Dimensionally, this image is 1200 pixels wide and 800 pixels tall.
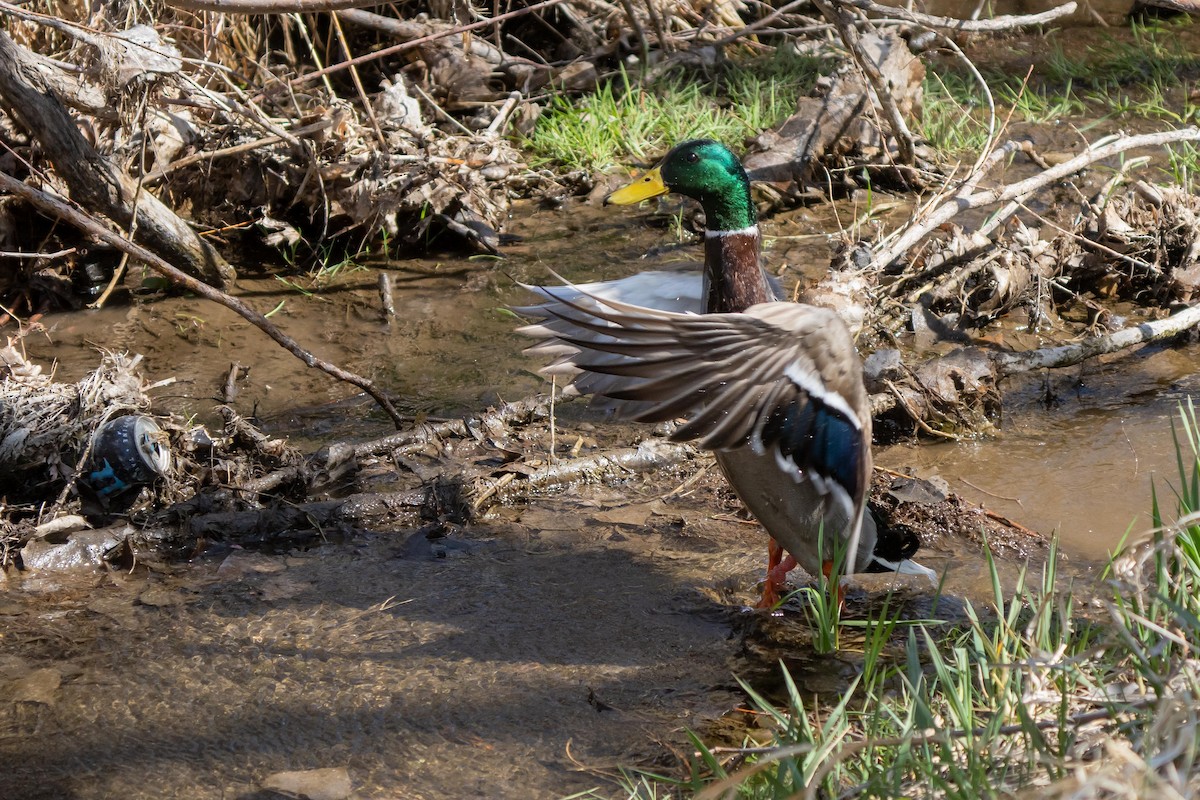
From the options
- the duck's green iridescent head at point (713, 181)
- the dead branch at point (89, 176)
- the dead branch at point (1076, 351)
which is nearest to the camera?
the duck's green iridescent head at point (713, 181)

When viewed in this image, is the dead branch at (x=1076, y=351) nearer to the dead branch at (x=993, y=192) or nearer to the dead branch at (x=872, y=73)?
the dead branch at (x=993, y=192)

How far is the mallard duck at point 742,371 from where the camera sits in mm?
2621

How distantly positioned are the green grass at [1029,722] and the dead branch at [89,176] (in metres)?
3.45

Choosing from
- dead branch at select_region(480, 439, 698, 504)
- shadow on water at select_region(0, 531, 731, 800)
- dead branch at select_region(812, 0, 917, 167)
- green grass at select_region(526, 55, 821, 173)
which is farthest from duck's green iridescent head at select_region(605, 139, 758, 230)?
green grass at select_region(526, 55, 821, 173)

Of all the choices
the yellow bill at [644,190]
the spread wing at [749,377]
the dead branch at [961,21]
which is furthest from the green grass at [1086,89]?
the spread wing at [749,377]

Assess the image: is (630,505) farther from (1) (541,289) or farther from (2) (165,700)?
(2) (165,700)

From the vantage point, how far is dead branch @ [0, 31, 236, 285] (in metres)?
4.41

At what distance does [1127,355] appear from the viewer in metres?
4.56

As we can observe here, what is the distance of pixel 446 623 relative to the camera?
10.4 feet

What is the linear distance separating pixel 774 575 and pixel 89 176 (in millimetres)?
3219

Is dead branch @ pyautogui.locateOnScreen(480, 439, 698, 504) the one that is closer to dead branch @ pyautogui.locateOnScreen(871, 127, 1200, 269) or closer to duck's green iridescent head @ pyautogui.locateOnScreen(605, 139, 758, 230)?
duck's green iridescent head @ pyautogui.locateOnScreen(605, 139, 758, 230)

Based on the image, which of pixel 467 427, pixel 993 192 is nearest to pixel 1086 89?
pixel 993 192

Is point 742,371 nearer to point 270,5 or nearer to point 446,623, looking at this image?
point 446,623

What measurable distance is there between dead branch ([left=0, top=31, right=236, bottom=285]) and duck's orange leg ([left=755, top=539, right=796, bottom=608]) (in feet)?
9.98
